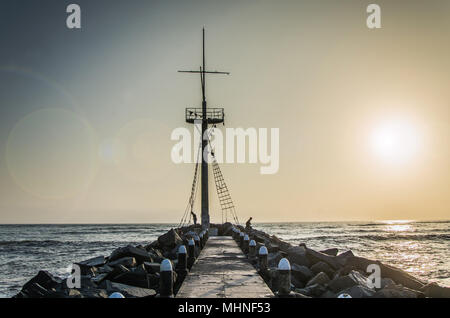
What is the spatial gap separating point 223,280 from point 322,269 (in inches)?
205

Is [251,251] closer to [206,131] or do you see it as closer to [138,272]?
[138,272]

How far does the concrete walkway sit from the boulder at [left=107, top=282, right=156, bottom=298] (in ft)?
3.47

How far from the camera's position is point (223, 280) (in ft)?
33.4

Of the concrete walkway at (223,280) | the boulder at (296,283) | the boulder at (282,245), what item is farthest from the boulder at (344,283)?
the boulder at (282,245)

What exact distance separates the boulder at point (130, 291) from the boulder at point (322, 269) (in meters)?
6.10

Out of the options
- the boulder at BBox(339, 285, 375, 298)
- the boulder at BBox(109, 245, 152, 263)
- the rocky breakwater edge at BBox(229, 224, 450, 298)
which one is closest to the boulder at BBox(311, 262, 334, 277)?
the rocky breakwater edge at BBox(229, 224, 450, 298)

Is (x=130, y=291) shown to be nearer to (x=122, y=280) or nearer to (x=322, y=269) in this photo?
(x=122, y=280)

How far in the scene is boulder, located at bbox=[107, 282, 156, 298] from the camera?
9856 millimetres

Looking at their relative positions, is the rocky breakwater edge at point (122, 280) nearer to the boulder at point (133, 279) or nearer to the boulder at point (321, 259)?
the boulder at point (133, 279)

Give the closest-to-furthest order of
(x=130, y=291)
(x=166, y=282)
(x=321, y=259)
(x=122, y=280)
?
(x=166, y=282) < (x=130, y=291) < (x=122, y=280) < (x=321, y=259)

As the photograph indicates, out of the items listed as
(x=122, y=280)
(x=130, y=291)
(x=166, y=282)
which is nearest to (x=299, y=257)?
(x=122, y=280)

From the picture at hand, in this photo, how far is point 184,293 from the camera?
28.8 feet
